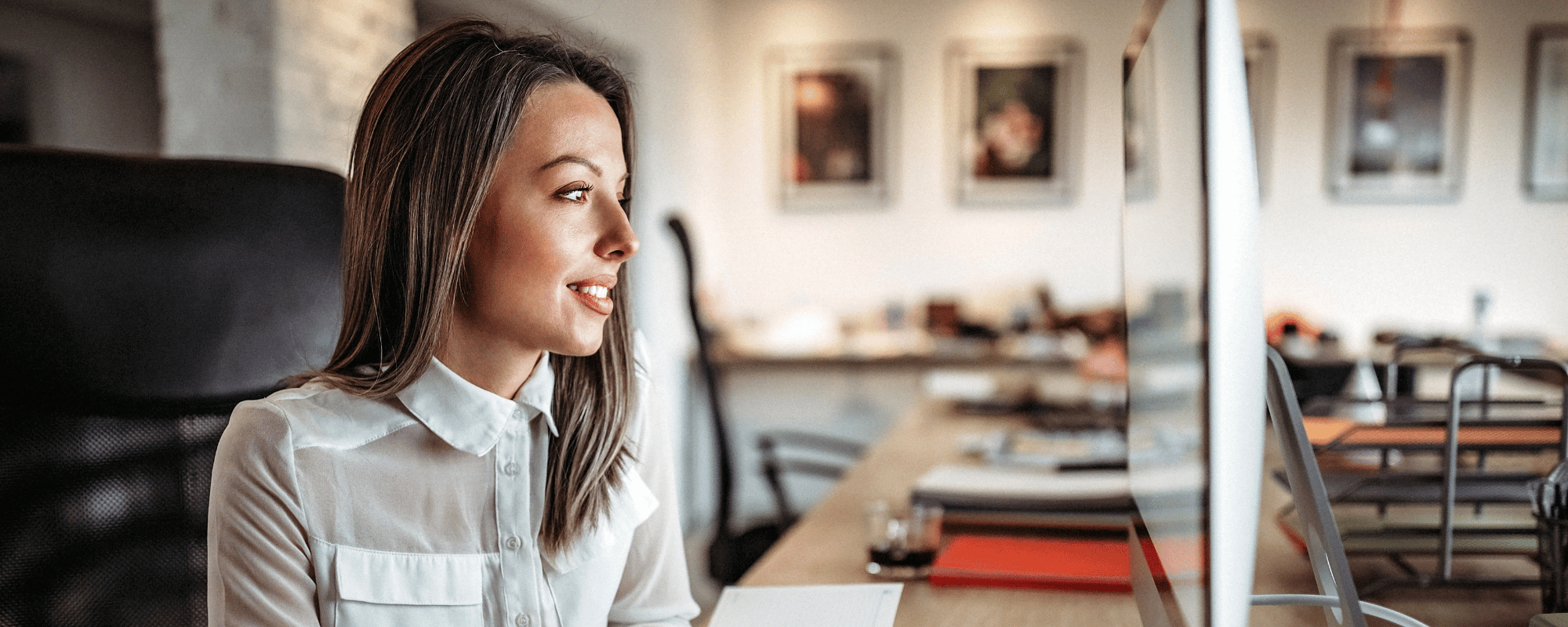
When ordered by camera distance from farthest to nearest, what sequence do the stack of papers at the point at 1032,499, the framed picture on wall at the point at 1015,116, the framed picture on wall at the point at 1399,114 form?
the framed picture on wall at the point at 1015,116
the framed picture on wall at the point at 1399,114
the stack of papers at the point at 1032,499

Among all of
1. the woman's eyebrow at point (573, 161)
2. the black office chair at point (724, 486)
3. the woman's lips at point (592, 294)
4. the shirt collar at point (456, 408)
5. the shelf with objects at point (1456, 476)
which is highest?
the woman's eyebrow at point (573, 161)

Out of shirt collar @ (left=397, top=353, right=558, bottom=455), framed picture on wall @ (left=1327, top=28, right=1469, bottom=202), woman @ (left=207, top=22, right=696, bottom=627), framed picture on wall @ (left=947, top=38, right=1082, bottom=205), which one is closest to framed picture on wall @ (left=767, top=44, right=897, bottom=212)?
framed picture on wall @ (left=947, top=38, right=1082, bottom=205)

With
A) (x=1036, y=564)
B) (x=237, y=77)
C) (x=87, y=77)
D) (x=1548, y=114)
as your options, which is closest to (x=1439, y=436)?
(x=1036, y=564)

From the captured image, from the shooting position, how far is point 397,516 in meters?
0.84

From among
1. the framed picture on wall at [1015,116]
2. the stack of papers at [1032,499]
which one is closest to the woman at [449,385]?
the stack of papers at [1032,499]

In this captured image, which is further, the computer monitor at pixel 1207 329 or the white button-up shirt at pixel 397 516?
the white button-up shirt at pixel 397 516

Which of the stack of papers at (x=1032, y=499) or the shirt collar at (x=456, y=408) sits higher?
A: the shirt collar at (x=456, y=408)

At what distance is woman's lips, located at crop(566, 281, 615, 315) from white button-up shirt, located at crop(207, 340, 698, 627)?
4.1 inches

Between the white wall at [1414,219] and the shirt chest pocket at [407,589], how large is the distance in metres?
4.47

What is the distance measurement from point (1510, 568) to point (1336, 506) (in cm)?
17

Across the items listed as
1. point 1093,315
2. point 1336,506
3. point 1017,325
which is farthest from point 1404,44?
point 1336,506

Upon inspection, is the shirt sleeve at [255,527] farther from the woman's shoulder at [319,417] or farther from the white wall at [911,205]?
the white wall at [911,205]

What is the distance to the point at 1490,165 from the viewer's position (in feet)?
14.6

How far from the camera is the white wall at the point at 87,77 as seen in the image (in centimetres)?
222
